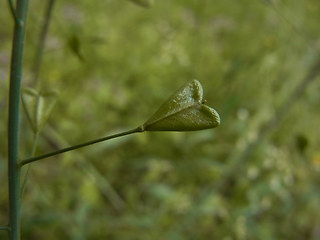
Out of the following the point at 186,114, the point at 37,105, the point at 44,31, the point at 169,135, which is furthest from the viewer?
the point at 169,135

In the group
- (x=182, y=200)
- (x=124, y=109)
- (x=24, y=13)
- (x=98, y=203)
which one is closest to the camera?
(x=24, y=13)

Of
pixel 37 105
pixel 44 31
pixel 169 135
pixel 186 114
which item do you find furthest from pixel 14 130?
pixel 169 135

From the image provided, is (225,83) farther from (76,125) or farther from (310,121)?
(76,125)

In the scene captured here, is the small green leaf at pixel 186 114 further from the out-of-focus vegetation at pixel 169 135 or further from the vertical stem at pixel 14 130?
the out-of-focus vegetation at pixel 169 135

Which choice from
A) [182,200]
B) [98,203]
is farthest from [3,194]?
[182,200]

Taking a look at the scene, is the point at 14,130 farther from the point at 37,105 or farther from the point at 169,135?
the point at 169,135
